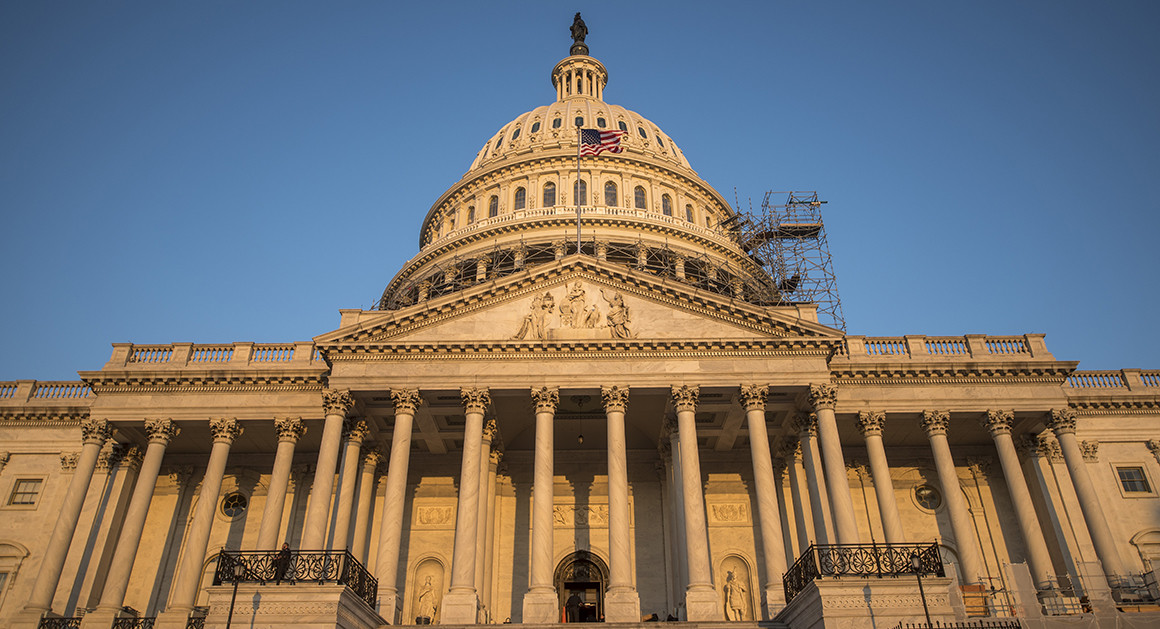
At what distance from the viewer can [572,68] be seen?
76250 millimetres

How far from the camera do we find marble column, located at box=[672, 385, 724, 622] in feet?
83.2

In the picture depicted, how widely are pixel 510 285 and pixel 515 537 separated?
11.5 meters

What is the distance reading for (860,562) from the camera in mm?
23656

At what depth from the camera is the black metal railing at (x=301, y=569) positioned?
23234 mm

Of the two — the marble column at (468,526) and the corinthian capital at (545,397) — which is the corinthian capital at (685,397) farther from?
the marble column at (468,526)

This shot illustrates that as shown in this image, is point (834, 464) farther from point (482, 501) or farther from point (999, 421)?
point (482, 501)

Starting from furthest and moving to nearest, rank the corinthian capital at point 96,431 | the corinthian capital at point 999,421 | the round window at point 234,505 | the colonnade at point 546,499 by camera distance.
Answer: the round window at point 234,505 → the corinthian capital at point 96,431 → the corinthian capital at point 999,421 → the colonnade at point 546,499

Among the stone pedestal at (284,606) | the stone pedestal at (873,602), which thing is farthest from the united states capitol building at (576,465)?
the stone pedestal at (873,602)

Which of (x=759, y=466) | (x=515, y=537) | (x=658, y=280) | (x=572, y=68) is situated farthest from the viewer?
(x=572, y=68)

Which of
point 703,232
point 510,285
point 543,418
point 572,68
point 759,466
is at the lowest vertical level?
point 759,466

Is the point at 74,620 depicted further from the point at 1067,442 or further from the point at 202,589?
the point at 1067,442

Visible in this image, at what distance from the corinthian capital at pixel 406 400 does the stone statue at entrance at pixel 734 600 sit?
14.4m

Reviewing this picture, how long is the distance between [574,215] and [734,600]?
1100 inches

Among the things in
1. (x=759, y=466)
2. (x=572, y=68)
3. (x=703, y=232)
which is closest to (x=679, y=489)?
(x=759, y=466)
